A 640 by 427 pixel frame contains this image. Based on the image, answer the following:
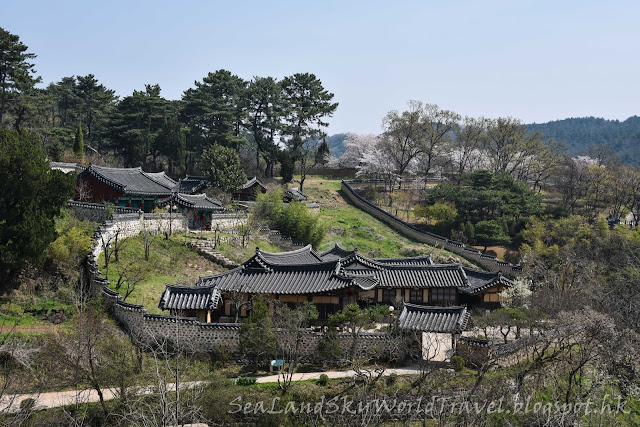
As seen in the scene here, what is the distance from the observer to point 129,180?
1671 inches

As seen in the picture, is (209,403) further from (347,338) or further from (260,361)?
(347,338)

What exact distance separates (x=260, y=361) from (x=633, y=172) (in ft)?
161

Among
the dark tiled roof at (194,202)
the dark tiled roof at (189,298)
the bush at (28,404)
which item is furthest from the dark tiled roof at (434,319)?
Result: the dark tiled roof at (194,202)

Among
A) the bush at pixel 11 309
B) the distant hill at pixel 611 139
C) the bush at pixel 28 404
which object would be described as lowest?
the bush at pixel 28 404

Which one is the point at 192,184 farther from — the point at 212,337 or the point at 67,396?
the point at 67,396

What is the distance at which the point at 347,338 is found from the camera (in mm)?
25844

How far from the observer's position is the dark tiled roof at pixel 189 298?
26.2 m

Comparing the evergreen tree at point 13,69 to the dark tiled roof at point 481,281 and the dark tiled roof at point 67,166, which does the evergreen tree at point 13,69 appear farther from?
the dark tiled roof at point 481,281

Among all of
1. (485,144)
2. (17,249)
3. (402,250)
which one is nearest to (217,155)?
(402,250)

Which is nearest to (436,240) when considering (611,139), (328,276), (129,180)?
(328,276)

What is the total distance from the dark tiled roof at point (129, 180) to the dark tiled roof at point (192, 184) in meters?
5.18

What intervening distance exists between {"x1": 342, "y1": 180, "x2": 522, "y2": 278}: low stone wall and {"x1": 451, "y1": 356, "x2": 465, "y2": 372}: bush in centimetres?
2052

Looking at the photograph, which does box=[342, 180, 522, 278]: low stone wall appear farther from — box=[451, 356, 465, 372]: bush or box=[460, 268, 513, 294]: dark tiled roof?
box=[451, 356, 465, 372]: bush

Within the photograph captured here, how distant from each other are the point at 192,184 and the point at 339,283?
84.8 ft
